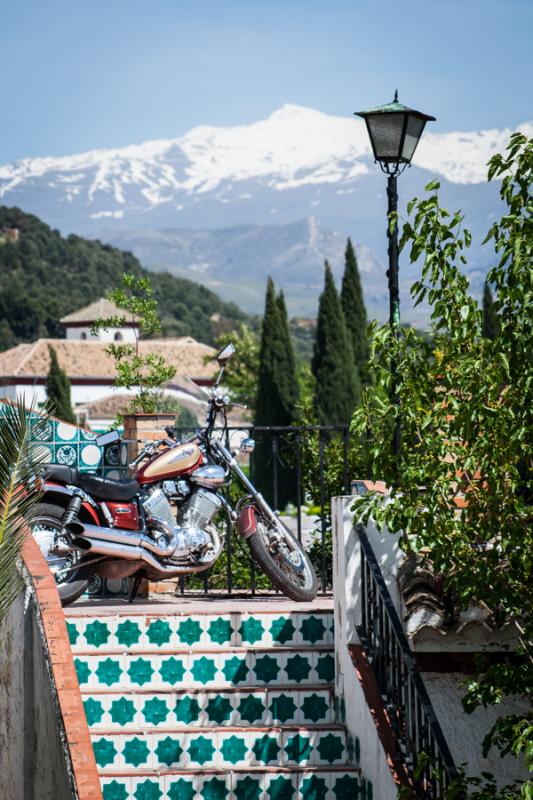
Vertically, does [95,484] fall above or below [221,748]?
above

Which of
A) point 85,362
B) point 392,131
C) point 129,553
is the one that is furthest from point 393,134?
point 85,362

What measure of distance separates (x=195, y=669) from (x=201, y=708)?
298 mm

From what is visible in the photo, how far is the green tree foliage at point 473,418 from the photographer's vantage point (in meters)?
5.64

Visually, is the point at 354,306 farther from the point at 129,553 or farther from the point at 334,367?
the point at 129,553

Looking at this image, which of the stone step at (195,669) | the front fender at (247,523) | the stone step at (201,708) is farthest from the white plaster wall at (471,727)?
the front fender at (247,523)

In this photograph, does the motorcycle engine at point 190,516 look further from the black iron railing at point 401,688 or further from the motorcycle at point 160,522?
the black iron railing at point 401,688

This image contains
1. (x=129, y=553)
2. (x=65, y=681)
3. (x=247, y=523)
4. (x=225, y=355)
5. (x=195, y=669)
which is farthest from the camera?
(x=225, y=355)

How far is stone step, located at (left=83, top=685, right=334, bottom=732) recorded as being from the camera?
7.26m

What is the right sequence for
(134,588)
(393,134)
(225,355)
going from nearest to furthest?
1. (393,134)
2. (134,588)
3. (225,355)

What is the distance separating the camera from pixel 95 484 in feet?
27.8

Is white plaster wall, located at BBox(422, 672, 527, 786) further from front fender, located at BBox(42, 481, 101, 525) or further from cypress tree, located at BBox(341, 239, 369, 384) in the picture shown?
cypress tree, located at BBox(341, 239, 369, 384)

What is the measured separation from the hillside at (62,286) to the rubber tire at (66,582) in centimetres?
10098

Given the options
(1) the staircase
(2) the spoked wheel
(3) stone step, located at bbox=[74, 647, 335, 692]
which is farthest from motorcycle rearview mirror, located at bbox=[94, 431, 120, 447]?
(3) stone step, located at bbox=[74, 647, 335, 692]

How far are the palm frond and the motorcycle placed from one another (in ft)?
2.26
